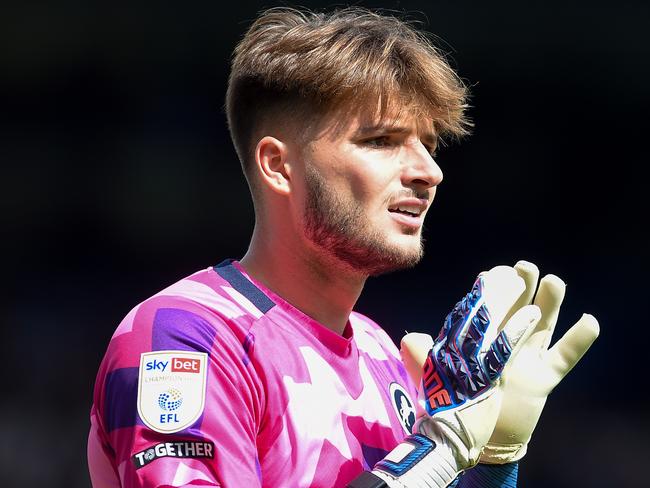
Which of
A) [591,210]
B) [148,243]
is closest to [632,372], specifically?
[591,210]

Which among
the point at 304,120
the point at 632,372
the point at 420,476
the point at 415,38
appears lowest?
the point at 632,372

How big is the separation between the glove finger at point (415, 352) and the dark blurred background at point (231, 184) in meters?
2.58

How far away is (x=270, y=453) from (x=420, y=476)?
235 millimetres

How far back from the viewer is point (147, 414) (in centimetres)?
149

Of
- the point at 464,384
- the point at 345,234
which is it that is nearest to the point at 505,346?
the point at 464,384

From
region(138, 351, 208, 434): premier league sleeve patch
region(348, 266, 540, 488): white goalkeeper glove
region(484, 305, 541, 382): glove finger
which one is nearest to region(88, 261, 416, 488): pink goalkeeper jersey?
region(138, 351, 208, 434): premier league sleeve patch

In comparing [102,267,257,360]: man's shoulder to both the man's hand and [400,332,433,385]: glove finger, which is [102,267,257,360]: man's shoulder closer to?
[400,332,433,385]: glove finger

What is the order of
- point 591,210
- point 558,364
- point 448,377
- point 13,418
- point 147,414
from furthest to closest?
point 591,210
point 13,418
point 558,364
point 448,377
point 147,414

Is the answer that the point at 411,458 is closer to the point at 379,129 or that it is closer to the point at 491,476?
the point at 491,476

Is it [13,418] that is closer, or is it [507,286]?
[507,286]

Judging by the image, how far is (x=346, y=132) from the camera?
1.75 metres

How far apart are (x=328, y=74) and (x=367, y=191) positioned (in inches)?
8.4

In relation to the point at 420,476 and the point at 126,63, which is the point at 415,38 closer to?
the point at 420,476

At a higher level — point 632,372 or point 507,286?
point 507,286
